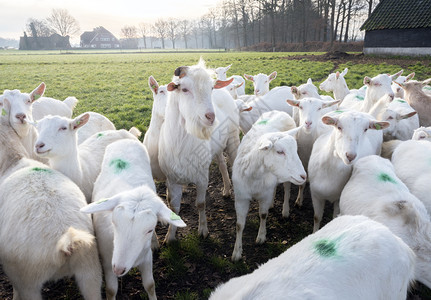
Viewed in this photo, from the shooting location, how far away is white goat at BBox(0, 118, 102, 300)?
2.42m

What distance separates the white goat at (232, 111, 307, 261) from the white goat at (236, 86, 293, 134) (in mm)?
2016

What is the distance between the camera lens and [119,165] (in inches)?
142

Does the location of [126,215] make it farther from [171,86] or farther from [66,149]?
[171,86]

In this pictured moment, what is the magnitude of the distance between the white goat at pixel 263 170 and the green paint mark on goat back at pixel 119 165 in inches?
56.6

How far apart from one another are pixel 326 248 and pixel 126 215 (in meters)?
1.57

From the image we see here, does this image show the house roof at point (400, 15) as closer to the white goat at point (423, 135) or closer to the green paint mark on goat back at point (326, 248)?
the white goat at point (423, 135)

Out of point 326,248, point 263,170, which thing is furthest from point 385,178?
point 326,248

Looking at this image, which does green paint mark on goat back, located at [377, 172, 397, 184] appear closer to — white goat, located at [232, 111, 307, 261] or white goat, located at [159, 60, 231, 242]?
white goat, located at [232, 111, 307, 261]

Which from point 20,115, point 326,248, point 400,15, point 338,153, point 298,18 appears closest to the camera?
point 326,248

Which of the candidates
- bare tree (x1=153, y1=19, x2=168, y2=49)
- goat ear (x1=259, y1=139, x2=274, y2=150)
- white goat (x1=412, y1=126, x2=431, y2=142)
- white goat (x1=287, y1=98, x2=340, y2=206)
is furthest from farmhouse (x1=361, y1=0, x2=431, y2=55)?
bare tree (x1=153, y1=19, x2=168, y2=49)

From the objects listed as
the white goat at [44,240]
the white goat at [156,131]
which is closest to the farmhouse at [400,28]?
the white goat at [156,131]

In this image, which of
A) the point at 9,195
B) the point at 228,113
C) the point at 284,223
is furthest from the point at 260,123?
the point at 9,195

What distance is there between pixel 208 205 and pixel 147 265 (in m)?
2.31

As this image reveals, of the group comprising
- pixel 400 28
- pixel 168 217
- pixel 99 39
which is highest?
pixel 99 39
